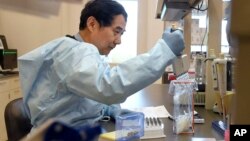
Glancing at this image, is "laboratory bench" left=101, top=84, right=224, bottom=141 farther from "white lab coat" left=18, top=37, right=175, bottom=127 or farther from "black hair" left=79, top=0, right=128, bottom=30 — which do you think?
"black hair" left=79, top=0, right=128, bottom=30

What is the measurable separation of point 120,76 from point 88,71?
0.11 m

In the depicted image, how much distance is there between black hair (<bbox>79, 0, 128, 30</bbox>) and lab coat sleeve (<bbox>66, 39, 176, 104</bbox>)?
13.3 inches

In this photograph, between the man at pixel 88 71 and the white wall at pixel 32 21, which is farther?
the white wall at pixel 32 21

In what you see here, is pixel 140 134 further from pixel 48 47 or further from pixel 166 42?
pixel 48 47

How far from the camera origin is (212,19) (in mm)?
1670

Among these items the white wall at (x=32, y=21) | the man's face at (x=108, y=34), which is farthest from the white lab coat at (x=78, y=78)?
the white wall at (x=32, y=21)

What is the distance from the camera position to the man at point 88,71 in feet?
3.16

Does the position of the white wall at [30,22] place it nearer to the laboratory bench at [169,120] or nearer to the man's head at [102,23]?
the laboratory bench at [169,120]

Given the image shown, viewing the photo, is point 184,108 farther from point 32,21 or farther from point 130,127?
point 32,21

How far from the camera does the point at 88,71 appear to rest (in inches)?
37.6

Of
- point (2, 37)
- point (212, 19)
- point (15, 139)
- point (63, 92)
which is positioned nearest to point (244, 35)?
point (63, 92)

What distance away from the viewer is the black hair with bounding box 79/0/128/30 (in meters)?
1.28

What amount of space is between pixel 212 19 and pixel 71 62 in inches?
38.3

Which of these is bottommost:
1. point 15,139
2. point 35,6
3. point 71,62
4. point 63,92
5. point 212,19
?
point 15,139
